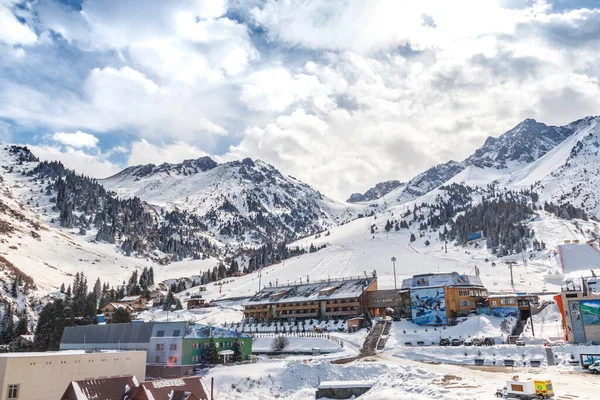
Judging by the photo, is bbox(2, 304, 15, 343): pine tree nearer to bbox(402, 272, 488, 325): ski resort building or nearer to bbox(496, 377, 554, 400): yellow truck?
bbox(402, 272, 488, 325): ski resort building

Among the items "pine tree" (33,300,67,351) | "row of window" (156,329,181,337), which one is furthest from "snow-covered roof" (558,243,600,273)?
"pine tree" (33,300,67,351)

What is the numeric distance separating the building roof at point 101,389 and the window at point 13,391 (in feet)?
22.4

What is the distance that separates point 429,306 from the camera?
82750 millimetres

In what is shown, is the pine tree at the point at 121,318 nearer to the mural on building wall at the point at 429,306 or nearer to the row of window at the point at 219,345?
the row of window at the point at 219,345

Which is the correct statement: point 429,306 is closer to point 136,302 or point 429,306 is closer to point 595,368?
point 595,368

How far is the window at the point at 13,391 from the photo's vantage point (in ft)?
127

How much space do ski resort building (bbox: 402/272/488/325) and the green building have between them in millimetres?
31162

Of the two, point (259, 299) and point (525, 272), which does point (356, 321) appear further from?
point (525, 272)

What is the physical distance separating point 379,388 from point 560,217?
183 m

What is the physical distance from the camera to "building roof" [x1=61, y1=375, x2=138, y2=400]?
35.7 meters

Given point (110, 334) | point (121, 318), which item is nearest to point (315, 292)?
point (121, 318)

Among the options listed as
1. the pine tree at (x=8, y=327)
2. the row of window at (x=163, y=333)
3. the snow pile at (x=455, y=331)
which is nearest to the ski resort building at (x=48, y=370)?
the row of window at (x=163, y=333)

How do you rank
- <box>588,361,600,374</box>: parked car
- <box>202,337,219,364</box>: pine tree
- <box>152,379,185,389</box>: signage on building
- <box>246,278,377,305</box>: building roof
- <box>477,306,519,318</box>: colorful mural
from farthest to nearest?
<box>246,278,377,305</box>: building roof → <box>477,306,519,318</box>: colorful mural → <box>202,337,219,364</box>: pine tree → <box>588,361,600,374</box>: parked car → <box>152,379,185,389</box>: signage on building

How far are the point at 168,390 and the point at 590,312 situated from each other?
53.0m
